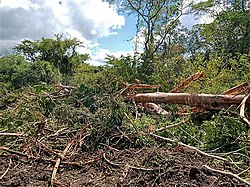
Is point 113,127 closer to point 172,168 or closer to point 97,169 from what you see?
point 97,169

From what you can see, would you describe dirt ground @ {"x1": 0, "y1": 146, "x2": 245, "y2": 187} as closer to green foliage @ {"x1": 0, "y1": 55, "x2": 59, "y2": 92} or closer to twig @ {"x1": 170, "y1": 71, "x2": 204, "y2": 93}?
twig @ {"x1": 170, "y1": 71, "x2": 204, "y2": 93}

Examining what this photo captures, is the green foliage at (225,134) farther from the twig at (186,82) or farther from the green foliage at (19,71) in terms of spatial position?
the green foliage at (19,71)

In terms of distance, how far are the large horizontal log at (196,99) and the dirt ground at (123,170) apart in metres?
1.88

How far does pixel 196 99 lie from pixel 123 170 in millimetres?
2780

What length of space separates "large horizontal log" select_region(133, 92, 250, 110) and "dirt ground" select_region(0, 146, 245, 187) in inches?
74.1

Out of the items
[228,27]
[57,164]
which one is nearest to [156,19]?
[228,27]

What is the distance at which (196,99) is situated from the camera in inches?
228

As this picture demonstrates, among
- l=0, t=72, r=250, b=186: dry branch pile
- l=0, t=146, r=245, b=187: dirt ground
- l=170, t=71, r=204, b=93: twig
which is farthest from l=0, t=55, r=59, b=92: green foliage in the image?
l=0, t=146, r=245, b=187: dirt ground

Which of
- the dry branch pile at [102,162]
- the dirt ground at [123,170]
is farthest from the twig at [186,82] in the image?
the dirt ground at [123,170]

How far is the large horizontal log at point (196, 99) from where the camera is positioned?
211 inches

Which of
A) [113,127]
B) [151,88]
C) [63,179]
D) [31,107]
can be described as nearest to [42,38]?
[151,88]

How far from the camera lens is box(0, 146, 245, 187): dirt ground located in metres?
3.05

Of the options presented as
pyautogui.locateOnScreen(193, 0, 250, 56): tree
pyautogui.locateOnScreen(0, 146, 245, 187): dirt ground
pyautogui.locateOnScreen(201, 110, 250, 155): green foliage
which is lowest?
pyautogui.locateOnScreen(0, 146, 245, 187): dirt ground

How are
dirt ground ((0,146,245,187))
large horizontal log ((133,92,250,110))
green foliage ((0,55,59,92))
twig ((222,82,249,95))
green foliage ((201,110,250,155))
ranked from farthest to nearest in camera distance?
green foliage ((0,55,59,92))
twig ((222,82,249,95))
large horizontal log ((133,92,250,110))
green foliage ((201,110,250,155))
dirt ground ((0,146,245,187))
